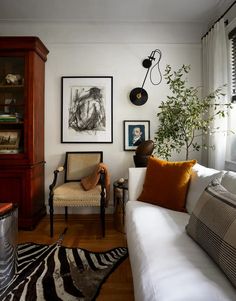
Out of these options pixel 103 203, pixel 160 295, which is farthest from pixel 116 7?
pixel 160 295

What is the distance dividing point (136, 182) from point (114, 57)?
1751 millimetres

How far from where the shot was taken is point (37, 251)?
2139 millimetres

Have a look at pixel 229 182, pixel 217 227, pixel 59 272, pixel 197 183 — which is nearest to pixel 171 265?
pixel 217 227

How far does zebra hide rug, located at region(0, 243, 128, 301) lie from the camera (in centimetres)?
156

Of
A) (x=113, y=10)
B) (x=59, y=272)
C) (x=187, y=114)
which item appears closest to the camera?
(x=59, y=272)

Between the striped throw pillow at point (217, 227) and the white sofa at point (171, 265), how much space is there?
0.15 ft

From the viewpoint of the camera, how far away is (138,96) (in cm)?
310

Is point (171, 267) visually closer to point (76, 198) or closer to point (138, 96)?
point (76, 198)

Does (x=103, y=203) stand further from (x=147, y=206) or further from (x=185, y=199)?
(x=185, y=199)

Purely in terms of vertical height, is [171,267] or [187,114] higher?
[187,114]

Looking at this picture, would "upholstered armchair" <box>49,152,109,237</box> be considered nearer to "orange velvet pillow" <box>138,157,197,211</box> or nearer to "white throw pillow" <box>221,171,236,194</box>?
"orange velvet pillow" <box>138,157,197,211</box>

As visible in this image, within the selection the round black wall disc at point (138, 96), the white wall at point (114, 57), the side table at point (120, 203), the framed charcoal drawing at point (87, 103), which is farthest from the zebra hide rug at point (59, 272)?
the round black wall disc at point (138, 96)

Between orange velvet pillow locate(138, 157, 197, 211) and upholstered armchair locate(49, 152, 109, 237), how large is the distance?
1.96 ft

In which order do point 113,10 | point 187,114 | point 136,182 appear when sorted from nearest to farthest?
1. point 136,182
2. point 187,114
3. point 113,10
